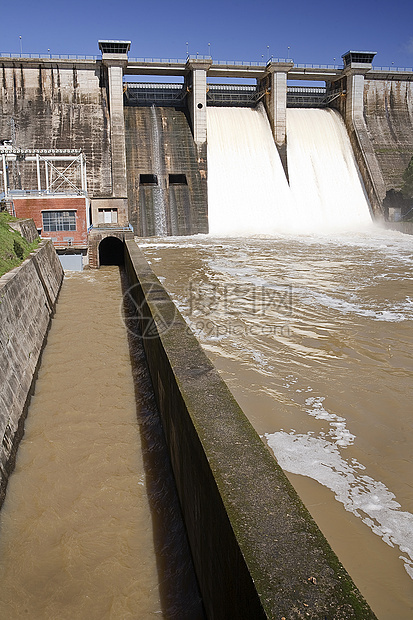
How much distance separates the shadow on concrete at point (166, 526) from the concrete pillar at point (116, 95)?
21189 mm

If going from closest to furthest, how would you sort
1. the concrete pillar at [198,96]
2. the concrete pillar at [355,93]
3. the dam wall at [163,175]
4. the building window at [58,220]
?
the building window at [58,220], the dam wall at [163,175], the concrete pillar at [198,96], the concrete pillar at [355,93]

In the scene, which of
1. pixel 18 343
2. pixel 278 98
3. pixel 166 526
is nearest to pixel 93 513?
pixel 166 526

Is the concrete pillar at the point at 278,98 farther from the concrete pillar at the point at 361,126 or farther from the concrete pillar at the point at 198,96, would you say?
the concrete pillar at the point at 361,126

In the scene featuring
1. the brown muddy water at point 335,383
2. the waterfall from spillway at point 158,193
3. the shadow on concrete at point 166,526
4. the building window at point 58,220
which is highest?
the waterfall from spillway at point 158,193

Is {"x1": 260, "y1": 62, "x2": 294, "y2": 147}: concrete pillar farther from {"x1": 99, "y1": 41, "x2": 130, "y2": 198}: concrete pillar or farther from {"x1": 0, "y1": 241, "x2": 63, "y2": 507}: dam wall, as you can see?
{"x1": 0, "y1": 241, "x2": 63, "y2": 507}: dam wall

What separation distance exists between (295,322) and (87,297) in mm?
6616

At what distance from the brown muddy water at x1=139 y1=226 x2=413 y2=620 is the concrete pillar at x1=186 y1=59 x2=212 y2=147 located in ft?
46.1

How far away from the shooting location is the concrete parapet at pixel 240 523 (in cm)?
226

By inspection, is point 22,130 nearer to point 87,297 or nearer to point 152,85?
point 152,85

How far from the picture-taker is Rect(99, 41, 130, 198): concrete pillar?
2591 centimetres

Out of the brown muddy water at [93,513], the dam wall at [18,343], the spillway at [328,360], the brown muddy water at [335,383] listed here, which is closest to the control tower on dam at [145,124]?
the spillway at [328,360]

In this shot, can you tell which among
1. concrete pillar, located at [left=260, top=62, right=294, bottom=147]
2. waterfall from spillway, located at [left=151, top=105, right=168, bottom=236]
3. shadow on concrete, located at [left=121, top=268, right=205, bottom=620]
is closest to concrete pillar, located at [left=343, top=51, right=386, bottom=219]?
concrete pillar, located at [left=260, top=62, right=294, bottom=147]

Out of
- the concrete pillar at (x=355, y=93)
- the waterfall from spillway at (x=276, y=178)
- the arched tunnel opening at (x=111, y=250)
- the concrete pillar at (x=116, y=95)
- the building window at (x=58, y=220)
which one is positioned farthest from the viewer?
the concrete pillar at (x=355, y=93)

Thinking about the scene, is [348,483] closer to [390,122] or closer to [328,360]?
[328,360]
